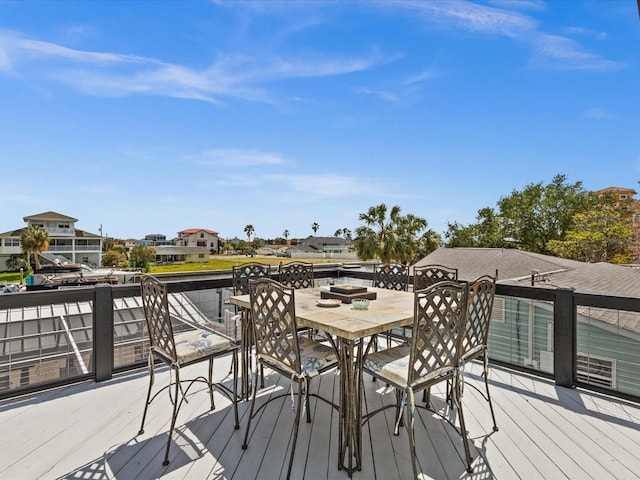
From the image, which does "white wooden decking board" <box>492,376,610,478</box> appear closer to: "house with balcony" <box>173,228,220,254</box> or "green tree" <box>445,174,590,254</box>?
"green tree" <box>445,174,590,254</box>

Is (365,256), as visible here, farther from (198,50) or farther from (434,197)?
(198,50)

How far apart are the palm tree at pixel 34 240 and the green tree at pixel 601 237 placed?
41.9m

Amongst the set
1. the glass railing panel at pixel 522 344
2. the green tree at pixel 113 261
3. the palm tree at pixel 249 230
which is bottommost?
the green tree at pixel 113 261

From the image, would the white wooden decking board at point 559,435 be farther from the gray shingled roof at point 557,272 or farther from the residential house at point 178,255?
the residential house at point 178,255

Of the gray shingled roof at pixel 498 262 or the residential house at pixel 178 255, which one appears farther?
the residential house at pixel 178 255

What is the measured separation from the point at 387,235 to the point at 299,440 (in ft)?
46.4

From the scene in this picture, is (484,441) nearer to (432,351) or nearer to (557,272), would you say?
(432,351)

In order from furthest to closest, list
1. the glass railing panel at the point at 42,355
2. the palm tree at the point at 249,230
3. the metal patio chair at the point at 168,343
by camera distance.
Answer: the palm tree at the point at 249,230, the glass railing panel at the point at 42,355, the metal patio chair at the point at 168,343

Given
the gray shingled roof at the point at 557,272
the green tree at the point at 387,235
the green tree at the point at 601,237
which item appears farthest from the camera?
the green tree at the point at 601,237

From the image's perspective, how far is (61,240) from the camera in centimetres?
3462

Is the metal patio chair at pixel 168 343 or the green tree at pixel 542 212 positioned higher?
the green tree at pixel 542 212

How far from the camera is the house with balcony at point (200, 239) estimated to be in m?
44.0

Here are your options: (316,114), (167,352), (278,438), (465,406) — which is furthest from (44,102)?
(465,406)

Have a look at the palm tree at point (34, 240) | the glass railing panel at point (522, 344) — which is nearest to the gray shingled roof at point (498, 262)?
the glass railing panel at point (522, 344)
